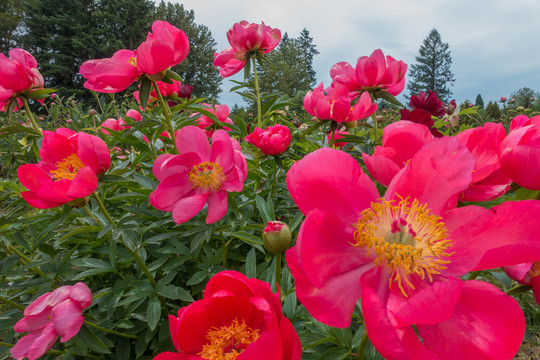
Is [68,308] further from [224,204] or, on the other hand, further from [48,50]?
[48,50]

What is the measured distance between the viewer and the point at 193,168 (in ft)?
3.17

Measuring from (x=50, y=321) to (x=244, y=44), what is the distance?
4.05ft

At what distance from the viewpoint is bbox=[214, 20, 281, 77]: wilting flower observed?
4.79ft

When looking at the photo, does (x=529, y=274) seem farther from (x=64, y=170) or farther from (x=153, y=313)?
(x=64, y=170)

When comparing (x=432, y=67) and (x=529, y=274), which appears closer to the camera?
(x=529, y=274)

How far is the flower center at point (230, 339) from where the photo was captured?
0.61 m

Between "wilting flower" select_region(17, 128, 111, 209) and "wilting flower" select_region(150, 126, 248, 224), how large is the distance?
0.50 feet

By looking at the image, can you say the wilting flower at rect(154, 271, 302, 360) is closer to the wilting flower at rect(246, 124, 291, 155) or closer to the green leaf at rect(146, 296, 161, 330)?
the green leaf at rect(146, 296, 161, 330)

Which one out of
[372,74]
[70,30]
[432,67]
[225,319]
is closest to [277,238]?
[225,319]

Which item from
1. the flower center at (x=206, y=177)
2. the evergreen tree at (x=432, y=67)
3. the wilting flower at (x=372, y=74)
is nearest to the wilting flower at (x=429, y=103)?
the wilting flower at (x=372, y=74)

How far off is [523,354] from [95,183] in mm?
2066

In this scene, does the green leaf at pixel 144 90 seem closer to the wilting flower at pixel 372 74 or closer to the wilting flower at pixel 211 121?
the wilting flower at pixel 211 121

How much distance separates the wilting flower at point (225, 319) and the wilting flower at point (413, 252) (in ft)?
0.42

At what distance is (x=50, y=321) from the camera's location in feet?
2.44
